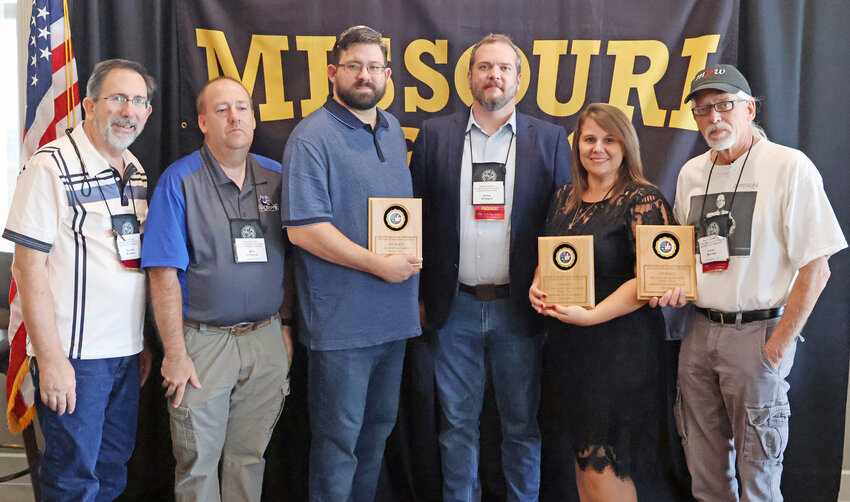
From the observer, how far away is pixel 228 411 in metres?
2.45

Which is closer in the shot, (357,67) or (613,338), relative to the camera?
(613,338)

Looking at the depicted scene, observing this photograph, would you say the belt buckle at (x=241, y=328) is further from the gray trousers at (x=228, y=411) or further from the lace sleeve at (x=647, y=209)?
the lace sleeve at (x=647, y=209)

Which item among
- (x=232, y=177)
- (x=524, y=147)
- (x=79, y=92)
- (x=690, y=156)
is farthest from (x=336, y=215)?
(x=690, y=156)

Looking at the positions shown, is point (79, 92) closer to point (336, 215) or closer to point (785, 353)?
point (336, 215)

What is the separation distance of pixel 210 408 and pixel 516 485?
1325 millimetres

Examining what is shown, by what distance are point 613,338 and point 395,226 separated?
92 centimetres

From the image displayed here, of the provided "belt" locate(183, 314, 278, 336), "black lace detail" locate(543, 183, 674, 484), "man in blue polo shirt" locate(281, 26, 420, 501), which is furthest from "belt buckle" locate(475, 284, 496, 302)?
"belt" locate(183, 314, 278, 336)

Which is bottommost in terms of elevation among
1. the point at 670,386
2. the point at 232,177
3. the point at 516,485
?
the point at 516,485

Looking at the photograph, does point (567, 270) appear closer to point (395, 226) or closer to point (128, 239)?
point (395, 226)

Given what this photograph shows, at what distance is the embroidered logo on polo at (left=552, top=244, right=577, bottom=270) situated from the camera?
2205 mm

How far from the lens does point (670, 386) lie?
3100mm

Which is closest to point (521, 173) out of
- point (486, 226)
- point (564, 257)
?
point (486, 226)

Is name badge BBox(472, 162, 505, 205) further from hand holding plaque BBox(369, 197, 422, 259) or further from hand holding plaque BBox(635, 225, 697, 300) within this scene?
hand holding plaque BBox(635, 225, 697, 300)

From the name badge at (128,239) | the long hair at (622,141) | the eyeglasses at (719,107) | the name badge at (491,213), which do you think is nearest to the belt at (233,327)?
the name badge at (128,239)
